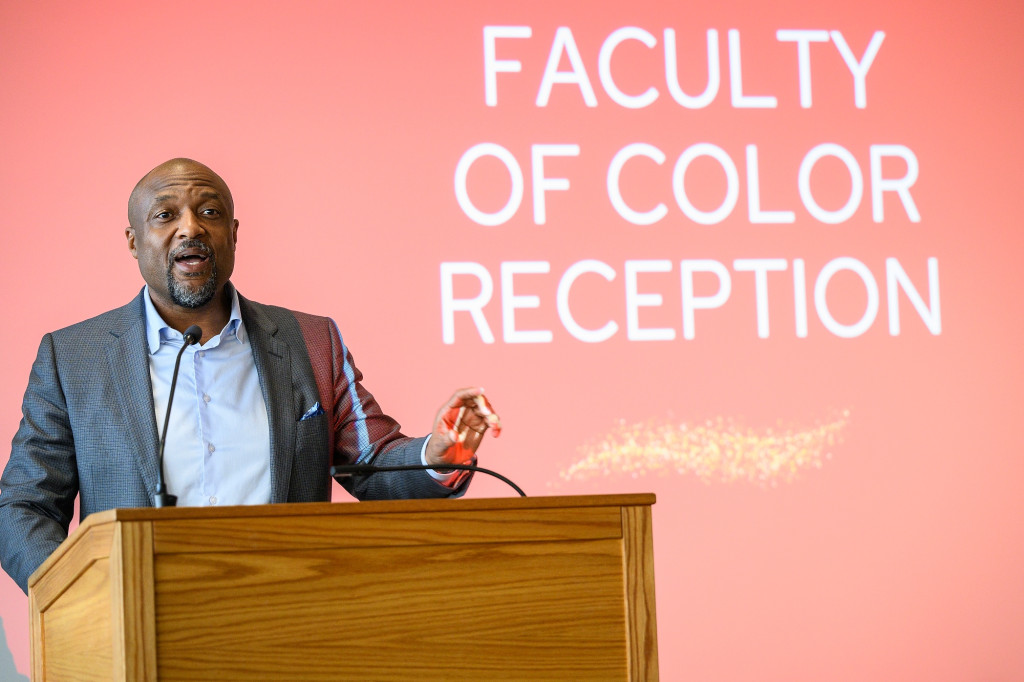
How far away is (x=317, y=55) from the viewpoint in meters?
3.88

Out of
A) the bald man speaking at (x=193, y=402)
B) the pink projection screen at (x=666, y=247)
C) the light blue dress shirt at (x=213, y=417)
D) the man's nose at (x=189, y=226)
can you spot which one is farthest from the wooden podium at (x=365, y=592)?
the pink projection screen at (x=666, y=247)

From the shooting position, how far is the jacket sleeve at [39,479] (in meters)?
2.17

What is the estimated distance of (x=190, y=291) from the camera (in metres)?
2.51

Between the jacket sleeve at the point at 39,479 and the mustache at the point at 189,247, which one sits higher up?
the mustache at the point at 189,247

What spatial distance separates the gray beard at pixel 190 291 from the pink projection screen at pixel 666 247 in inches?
48.9

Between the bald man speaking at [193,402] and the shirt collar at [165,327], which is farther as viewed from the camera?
the shirt collar at [165,327]

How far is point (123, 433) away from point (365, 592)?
0.99 meters

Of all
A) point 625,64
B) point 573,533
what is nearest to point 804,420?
point 625,64

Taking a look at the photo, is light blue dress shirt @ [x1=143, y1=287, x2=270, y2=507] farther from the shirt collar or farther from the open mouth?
the open mouth

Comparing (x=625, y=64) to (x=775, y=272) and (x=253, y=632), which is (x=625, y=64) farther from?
(x=253, y=632)

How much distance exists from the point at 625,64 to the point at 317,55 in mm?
1032

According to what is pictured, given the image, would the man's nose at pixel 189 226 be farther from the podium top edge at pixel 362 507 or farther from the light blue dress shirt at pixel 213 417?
the podium top edge at pixel 362 507

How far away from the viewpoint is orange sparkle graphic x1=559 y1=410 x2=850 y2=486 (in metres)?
3.95

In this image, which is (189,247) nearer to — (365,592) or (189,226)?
(189,226)
